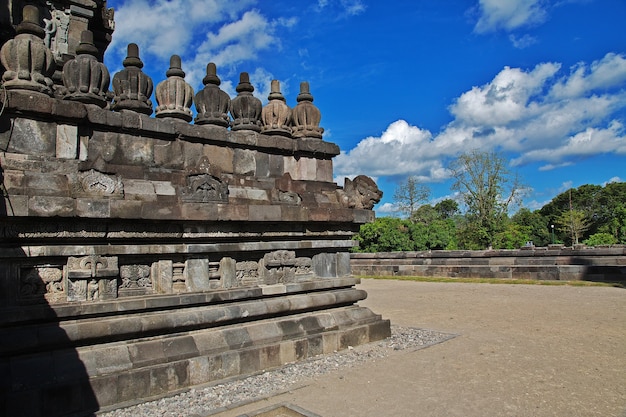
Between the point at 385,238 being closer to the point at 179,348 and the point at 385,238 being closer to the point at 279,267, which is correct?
the point at 279,267

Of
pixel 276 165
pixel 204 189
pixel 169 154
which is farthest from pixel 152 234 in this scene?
Result: pixel 276 165

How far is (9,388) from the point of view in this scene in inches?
159

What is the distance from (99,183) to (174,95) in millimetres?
1685

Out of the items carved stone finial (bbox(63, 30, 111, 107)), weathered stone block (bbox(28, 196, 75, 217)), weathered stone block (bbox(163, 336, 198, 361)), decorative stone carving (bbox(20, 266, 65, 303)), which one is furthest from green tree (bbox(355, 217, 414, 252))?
weathered stone block (bbox(28, 196, 75, 217))

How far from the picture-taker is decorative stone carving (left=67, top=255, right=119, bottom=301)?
474 centimetres

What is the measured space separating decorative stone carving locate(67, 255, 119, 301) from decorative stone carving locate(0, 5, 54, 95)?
5.96 ft

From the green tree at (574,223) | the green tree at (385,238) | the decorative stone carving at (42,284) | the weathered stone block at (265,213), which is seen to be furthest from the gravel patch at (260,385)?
the green tree at (574,223)

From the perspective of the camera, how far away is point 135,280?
520 cm

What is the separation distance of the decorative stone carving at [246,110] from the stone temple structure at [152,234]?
0.02 meters

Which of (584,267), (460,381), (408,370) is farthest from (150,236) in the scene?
(584,267)

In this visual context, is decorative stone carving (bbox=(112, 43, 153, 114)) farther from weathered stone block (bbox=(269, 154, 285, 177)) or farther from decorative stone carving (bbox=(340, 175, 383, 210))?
decorative stone carving (bbox=(340, 175, 383, 210))

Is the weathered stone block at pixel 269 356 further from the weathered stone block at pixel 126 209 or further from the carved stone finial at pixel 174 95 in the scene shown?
the carved stone finial at pixel 174 95

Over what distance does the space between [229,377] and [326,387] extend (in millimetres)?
1109

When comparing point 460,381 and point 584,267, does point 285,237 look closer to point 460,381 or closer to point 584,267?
point 460,381
